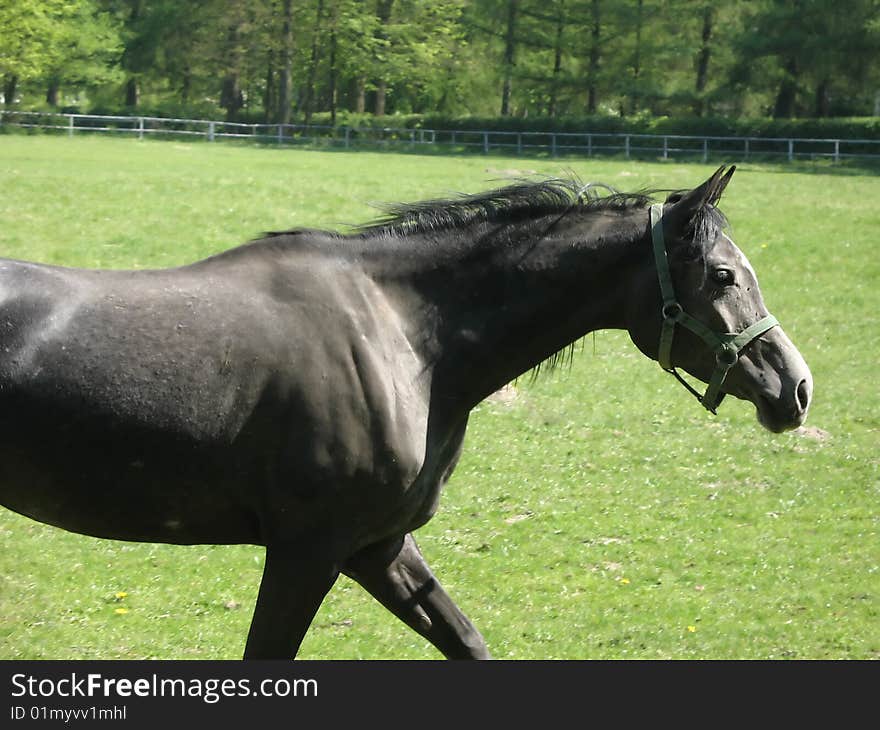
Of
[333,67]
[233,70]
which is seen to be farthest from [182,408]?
[333,67]

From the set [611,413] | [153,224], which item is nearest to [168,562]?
[611,413]

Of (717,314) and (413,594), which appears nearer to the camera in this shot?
(717,314)

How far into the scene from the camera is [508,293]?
15.5ft

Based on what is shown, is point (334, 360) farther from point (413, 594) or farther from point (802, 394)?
point (802, 394)

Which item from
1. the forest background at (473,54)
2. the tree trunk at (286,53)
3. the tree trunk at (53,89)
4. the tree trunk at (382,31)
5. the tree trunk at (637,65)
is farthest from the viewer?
the tree trunk at (53,89)

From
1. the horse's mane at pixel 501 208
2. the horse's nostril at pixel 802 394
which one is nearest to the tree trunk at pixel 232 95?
the horse's mane at pixel 501 208

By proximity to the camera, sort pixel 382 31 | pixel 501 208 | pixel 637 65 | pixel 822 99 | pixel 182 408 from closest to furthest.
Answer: pixel 182 408
pixel 501 208
pixel 822 99
pixel 637 65
pixel 382 31

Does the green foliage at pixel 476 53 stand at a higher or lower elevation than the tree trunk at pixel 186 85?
higher

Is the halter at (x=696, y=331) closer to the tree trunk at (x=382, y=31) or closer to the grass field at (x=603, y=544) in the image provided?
the grass field at (x=603, y=544)

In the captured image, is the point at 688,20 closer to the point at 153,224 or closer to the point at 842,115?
the point at 842,115

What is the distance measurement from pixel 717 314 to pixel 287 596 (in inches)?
79.4

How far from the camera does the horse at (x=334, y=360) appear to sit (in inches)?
168

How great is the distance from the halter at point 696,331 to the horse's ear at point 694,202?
0.06 metres
